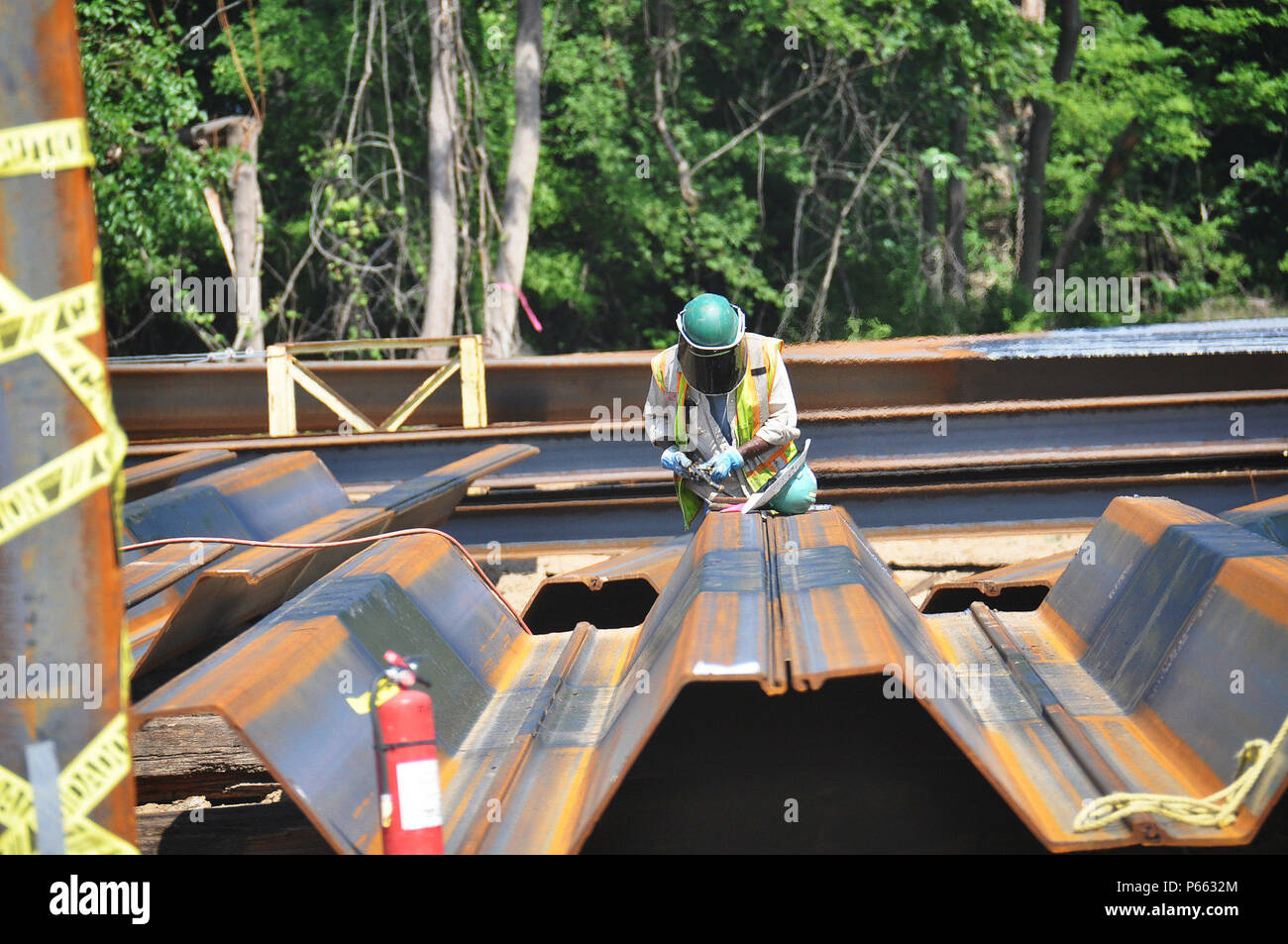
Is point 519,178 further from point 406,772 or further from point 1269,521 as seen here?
point 406,772

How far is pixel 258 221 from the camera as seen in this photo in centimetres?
1403

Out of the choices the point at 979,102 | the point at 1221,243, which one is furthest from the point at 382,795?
the point at 1221,243

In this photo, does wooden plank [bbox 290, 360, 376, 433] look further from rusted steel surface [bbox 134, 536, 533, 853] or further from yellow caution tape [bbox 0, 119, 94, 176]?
yellow caution tape [bbox 0, 119, 94, 176]

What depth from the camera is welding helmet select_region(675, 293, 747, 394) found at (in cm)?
476

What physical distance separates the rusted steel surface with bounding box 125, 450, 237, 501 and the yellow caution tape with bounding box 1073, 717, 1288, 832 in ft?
17.3

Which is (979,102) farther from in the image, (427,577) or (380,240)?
(427,577)

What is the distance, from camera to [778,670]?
2479 millimetres

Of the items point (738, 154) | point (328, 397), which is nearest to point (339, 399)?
point (328, 397)

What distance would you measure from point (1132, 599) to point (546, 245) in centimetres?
1608

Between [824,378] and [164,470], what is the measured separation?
432cm

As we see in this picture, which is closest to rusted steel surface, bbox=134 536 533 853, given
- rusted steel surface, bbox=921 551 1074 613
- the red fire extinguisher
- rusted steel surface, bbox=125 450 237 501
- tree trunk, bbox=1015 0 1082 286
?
the red fire extinguisher

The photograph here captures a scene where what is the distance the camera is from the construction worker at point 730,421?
5.07 meters

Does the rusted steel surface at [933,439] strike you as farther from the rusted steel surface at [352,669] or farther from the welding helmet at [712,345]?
the rusted steel surface at [352,669]

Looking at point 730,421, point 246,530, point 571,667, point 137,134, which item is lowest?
point 571,667
